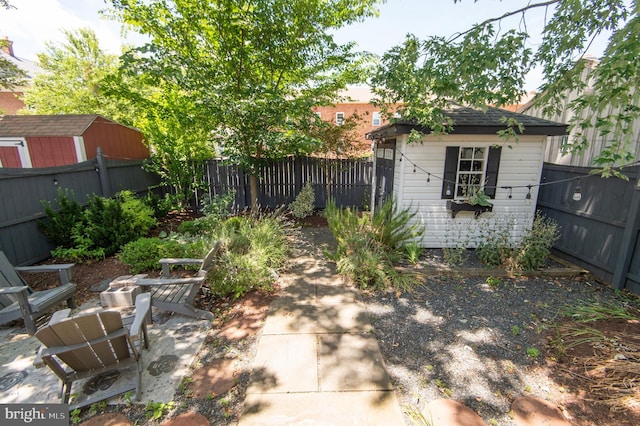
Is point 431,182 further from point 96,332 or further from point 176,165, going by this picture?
point 176,165

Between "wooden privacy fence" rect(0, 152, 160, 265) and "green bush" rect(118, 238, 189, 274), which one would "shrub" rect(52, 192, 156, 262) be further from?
"green bush" rect(118, 238, 189, 274)

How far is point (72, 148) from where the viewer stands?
794 centimetres

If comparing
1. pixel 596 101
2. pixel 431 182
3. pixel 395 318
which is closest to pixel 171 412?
pixel 395 318

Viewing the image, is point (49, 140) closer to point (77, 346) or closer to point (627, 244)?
point (77, 346)

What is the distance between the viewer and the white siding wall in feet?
17.8

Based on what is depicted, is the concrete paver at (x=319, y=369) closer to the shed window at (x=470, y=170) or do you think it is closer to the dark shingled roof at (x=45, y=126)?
the shed window at (x=470, y=170)

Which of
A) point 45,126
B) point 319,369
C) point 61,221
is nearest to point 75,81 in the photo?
point 45,126

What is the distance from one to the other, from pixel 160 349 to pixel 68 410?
80cm

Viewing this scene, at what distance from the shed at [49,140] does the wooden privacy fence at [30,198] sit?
2.83 meters

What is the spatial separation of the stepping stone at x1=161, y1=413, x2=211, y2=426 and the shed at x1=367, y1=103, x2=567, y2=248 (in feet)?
15.5

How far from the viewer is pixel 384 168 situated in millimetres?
7062

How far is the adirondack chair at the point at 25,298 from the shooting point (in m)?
2.96

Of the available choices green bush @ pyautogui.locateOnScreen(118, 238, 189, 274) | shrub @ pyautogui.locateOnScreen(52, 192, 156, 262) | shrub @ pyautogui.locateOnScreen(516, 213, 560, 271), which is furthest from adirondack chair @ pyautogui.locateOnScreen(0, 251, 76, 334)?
shrub @ pyautogui.locateOnScreen(516, 213, 560, 271)

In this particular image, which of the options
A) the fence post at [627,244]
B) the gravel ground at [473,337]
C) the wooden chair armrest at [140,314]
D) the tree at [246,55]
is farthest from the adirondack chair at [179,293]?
the fence post at [627,244]
